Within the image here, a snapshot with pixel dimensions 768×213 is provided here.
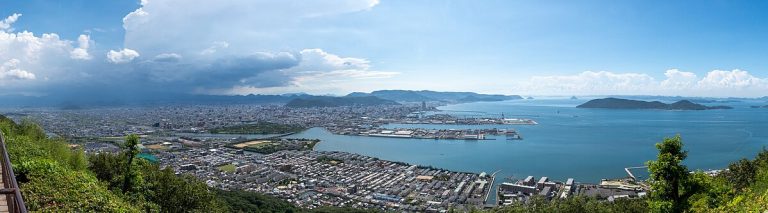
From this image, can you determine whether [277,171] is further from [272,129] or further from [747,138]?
[747,138]

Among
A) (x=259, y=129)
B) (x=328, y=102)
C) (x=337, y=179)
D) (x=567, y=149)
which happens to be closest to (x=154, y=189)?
(x=337, y=179)

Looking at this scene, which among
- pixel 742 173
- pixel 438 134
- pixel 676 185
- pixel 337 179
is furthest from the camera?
pixel 438 134

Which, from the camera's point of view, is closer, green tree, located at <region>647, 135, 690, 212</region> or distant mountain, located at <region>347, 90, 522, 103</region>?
green tree, located at <region>647, 135, 690, 212</region>

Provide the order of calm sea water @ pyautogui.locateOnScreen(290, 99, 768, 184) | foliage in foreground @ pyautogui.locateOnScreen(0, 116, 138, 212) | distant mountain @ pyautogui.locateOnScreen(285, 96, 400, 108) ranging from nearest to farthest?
foliage in foreground @ pyautogui.locateOnScreen(0, 116, 138, 212) < calm sea water @ pyautogui.locateOnScreen(290, 99, 768, 184) < distant mountain @ pyautogui.locateOnScreen(285, 96, 400, 108)

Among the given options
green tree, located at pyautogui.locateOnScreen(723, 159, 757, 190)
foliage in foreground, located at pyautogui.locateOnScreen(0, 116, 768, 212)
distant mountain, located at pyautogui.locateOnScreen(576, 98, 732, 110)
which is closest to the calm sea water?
green tree, located at pyautogui.locateOnScreen(723, 159, 757, 190)

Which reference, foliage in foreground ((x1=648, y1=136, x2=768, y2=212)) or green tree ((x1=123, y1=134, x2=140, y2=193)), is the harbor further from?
foliage in foreground ((x1=648, y1=136, x2=768, y2=212))

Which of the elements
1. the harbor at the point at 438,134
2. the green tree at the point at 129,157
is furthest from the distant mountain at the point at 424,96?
the green tree at the point at 129,157

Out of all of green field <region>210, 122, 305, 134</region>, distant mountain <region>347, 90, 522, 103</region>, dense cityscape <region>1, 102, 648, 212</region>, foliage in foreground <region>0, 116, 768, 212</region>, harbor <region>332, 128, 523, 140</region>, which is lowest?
dense cityscape <region>1, 102, 648, 212</region>

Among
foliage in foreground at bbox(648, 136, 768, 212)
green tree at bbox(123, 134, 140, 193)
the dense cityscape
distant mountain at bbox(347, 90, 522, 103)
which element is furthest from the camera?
distant mountain at bbox(347, 90, 522, 103)

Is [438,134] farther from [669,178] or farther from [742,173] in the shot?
[669,178]
